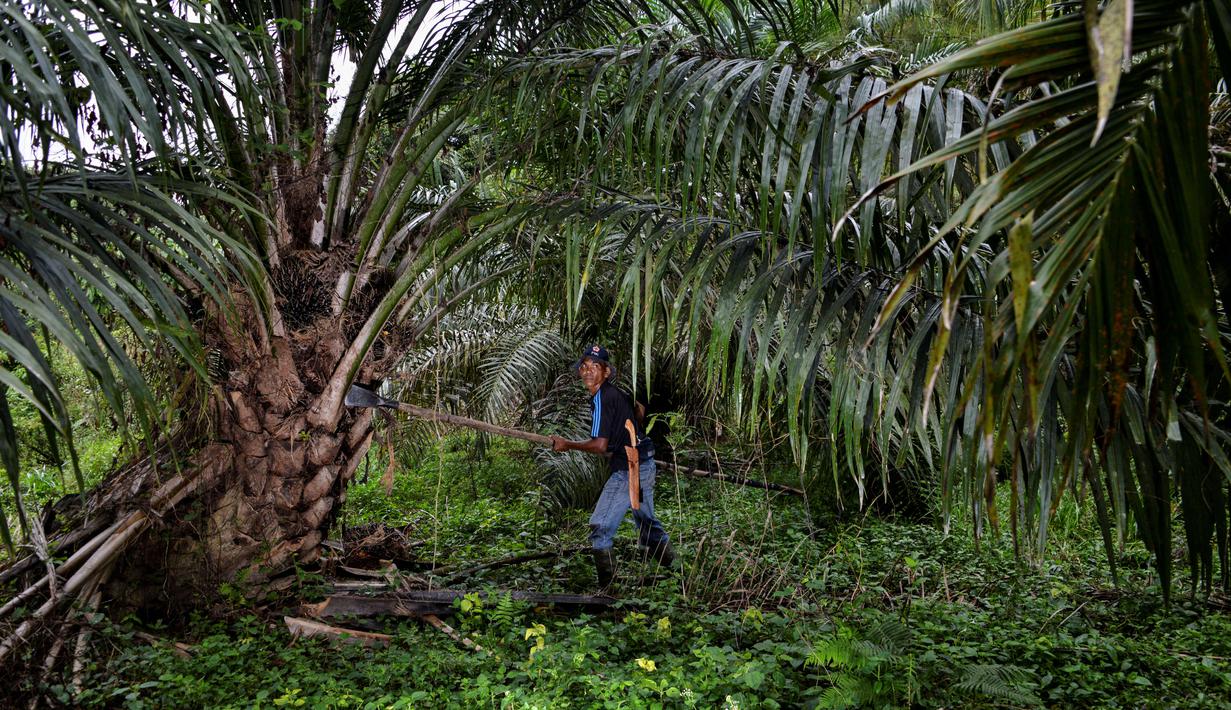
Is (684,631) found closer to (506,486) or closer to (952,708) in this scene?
(952,708)

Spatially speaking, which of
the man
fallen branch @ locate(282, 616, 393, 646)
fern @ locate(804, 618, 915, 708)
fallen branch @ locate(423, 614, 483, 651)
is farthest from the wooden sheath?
fern @ locate(804, 618, 915, 708)

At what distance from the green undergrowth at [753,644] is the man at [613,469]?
18 centimetres

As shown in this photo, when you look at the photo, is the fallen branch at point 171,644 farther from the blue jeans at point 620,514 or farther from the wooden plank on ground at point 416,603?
the blue jeans at point 620,514

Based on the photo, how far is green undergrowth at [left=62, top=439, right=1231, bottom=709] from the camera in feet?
10.6

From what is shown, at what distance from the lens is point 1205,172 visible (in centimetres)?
149

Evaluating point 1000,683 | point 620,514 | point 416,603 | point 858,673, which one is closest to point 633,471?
point 620,514

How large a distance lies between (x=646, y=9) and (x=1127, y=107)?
106 inches

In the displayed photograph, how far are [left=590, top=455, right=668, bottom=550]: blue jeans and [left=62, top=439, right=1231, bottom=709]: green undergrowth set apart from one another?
211mm

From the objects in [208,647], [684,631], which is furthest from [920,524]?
[208,647]

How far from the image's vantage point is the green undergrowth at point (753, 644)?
323cm

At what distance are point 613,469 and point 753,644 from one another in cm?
150

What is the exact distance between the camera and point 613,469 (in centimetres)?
526

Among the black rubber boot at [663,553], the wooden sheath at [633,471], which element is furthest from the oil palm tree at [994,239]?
the black rubber boot at [663,553]

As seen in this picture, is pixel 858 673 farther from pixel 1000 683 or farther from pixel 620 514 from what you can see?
pixel 620 514
